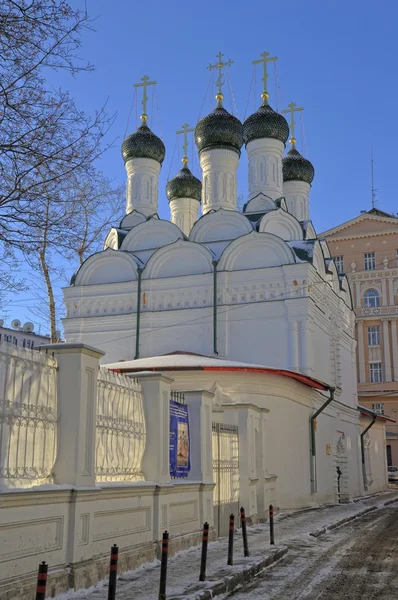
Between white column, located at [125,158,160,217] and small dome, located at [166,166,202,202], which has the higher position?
small dome, located at [166,166,202,202]

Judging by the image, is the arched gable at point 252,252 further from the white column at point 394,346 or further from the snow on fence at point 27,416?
the white column at point 394,346

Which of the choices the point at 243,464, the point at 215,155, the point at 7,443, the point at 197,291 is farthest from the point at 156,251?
the point at 7,443

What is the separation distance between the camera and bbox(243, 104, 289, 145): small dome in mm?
22625

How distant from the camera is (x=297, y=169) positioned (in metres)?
26.0

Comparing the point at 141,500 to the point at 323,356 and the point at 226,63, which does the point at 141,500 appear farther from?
the point at 226,63

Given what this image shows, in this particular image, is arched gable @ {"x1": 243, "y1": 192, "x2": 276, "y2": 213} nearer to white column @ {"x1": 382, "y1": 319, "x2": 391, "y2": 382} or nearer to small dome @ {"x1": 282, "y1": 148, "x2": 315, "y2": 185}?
small dome @ {"x1": 282, "y1": 148, "x2": 315, "y2": 185}

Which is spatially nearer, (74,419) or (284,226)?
(74,419)

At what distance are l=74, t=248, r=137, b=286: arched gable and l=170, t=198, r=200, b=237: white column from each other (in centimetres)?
528

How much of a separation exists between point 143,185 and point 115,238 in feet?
7.66

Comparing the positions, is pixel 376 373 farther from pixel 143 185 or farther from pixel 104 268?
pixel 104 268

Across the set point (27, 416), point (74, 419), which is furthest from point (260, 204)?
point (27, 416)

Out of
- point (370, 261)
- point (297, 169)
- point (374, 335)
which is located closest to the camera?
point (297, 169)

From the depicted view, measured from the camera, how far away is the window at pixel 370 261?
4022 centimetres

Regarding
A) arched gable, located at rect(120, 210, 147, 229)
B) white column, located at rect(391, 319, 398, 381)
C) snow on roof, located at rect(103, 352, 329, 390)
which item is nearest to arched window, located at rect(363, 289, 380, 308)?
white column, located at rect(391, 319, 398, 381)
